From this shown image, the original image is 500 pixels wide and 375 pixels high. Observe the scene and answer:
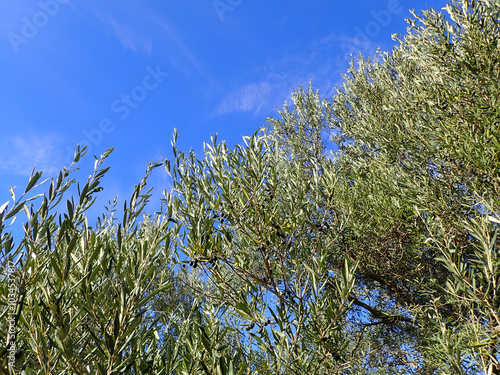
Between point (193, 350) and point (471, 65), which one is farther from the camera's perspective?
point (471, 65)

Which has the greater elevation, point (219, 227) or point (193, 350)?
point (219, 227)

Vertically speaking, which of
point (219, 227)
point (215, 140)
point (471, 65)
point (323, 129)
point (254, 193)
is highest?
point (323, 129)

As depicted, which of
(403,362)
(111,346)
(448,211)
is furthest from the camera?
(403,362)

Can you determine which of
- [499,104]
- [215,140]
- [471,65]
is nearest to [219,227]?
[215,140]

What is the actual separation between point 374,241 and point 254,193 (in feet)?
14.4

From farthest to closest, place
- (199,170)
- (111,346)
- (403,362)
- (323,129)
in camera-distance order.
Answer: (323,129)
(403,362)
(199,170)
(111,346)

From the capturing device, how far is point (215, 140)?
17.0 ft

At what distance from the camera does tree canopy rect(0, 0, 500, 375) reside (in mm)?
2111

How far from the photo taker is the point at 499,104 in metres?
5.14

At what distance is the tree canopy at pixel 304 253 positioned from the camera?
6.93 ft

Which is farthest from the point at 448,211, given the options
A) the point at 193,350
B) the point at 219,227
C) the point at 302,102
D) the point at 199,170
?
the point at 302,102

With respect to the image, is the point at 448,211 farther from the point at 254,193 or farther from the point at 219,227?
the point at 219,227

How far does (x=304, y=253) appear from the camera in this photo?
5.03 m

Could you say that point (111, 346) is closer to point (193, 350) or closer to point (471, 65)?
point (193, 350)
